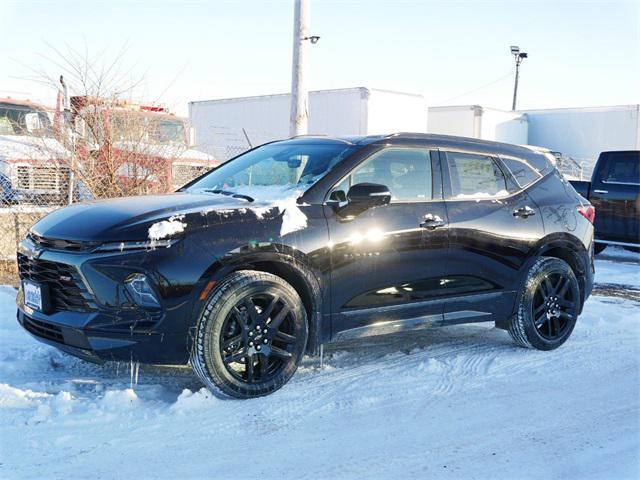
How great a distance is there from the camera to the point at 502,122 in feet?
93.8

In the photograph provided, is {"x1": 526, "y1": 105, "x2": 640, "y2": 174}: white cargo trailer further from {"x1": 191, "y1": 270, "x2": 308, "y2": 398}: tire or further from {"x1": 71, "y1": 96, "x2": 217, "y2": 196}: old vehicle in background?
{"x1": 191, "y1": 270, "x2": 308, "y2": 398}: tire

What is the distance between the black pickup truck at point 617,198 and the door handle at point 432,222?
773 centimetres

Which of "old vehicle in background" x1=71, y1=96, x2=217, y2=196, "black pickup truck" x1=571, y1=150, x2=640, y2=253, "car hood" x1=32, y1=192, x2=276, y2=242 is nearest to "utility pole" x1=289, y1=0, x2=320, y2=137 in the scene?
"old vehicle in background" x1=71, y1=96, x2=217, y2=196

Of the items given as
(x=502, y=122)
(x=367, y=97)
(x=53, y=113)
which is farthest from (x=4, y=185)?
(x=502, y=122)

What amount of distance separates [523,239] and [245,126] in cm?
2054

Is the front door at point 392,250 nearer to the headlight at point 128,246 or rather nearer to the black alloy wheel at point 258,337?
the black alloy wheel at point 258,337

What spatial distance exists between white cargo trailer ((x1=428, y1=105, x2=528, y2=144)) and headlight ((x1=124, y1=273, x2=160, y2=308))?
2383 centimetres

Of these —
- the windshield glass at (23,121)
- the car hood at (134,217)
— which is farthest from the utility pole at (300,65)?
the car hood at (134,217)

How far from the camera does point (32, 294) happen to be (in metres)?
4.54

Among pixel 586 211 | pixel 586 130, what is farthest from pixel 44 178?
pixel 586 130

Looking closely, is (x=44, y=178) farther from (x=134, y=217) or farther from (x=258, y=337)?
(x=258, y=337)

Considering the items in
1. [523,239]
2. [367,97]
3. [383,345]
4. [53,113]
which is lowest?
[383,345]

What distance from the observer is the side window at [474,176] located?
5.61 m

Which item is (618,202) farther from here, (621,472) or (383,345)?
(621,472)
